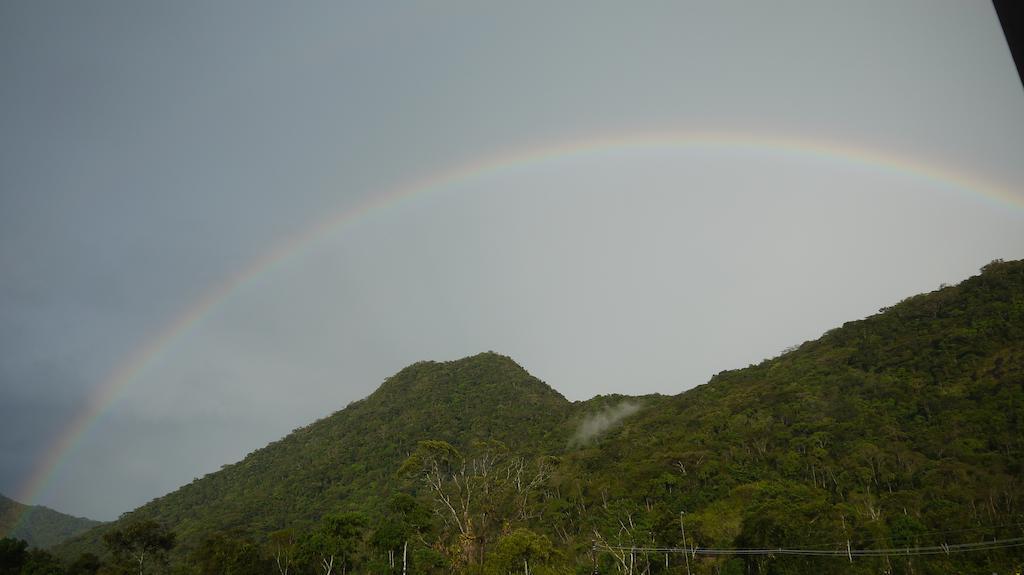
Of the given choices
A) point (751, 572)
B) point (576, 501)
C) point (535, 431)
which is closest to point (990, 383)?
point (751, 572)

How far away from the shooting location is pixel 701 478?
6431cm

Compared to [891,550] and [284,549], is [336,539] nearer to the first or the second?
[284,549]

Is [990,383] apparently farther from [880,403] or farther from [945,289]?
[945,289]

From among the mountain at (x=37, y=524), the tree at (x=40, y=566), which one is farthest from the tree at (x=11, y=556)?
the mountain at (x=37, y=524)

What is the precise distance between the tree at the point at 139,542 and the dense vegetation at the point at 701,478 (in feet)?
2.33

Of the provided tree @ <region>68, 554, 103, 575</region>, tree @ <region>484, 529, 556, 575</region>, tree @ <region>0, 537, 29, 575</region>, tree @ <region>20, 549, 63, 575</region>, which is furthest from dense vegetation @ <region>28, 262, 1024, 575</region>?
tree @ <region>0, 537, 29, 575</region>

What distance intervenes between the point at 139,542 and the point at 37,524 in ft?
510

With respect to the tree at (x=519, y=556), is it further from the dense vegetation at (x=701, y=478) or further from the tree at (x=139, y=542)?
the tree at (x=139, y=542)

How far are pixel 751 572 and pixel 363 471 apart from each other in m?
70.8

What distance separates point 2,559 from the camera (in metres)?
47.8

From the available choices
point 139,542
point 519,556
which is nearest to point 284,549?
point 139,542

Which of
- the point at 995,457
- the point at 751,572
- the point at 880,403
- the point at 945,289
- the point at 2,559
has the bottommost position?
the point at 751,572

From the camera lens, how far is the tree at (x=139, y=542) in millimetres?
52719

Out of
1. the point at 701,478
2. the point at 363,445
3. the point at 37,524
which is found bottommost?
the point at 37,524
